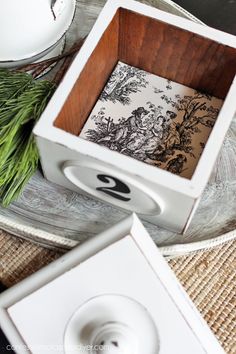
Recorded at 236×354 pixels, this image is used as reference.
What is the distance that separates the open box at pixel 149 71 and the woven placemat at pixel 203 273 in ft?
0.21

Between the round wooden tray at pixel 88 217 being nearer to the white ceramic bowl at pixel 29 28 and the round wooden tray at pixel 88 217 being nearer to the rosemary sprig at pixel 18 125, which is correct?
the rosemary sprig at pixel 18 125

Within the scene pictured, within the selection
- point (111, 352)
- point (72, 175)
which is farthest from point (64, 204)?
point (111, 352)

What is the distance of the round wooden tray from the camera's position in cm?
59

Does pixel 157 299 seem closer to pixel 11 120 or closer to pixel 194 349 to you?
pixel 194 349

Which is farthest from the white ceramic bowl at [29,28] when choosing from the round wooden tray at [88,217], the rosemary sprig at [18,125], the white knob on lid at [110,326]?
the white knob on lid at [110,326]

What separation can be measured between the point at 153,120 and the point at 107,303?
193 mm

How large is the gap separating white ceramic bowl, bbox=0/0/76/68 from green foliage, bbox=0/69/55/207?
2 centimetres

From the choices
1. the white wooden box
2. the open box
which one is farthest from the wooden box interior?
the white wooden box

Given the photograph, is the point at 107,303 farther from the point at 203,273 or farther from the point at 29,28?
the point at 29,28

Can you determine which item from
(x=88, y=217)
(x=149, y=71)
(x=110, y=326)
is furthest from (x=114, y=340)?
(x=149, y=71)

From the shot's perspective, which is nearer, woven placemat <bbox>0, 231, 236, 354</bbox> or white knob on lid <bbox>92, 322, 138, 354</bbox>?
white knob on lid <bbox>92, 322, 138, 354</bbox>

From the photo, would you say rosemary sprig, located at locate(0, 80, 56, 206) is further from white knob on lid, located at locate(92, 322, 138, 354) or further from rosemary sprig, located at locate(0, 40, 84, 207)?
white knob on lid, located at locate(92, 322, 138, 354)

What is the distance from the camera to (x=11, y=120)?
1.84 ft

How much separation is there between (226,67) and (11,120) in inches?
8.5
